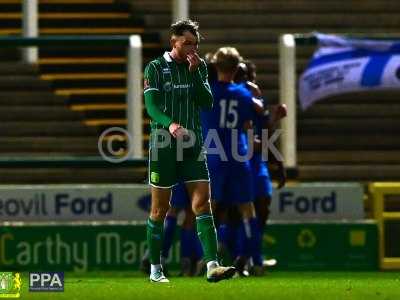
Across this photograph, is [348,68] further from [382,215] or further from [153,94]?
[153,94]

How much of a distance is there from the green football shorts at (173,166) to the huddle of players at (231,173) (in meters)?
2.06

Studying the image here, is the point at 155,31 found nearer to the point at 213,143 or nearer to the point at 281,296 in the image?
the point at 213,143

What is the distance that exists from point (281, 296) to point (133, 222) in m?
5.41

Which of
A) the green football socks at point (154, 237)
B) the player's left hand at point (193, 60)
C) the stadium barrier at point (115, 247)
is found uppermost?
the player's left hand at point (193, 60)

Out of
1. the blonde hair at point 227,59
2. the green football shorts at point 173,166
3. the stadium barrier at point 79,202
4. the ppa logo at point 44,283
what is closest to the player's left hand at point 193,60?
the green football shorts at point 173,166

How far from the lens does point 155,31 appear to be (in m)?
20.5

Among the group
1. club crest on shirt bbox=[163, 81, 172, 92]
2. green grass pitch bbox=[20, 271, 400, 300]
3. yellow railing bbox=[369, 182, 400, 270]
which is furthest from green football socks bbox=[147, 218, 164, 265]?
yellow railing bbox=[369, 182, 400, 270]

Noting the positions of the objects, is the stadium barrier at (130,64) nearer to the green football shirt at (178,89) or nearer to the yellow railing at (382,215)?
the yellow railing at (382,215)

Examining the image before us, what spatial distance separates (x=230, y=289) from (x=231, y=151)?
2865 mm

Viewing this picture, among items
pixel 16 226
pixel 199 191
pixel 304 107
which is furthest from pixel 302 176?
pixel 199 191

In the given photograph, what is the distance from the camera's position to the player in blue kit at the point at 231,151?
1476 cm

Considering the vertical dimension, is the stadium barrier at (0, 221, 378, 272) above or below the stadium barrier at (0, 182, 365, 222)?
below

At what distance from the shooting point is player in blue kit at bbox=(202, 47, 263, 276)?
14.8 m

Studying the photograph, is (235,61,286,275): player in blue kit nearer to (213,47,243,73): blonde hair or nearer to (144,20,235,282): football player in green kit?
(213,47,243,73): blonde hair
